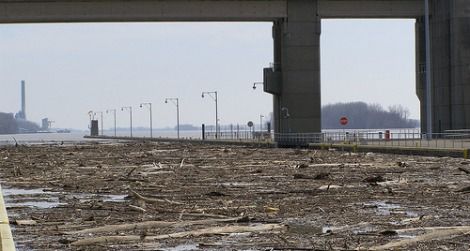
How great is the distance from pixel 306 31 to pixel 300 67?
3124mm

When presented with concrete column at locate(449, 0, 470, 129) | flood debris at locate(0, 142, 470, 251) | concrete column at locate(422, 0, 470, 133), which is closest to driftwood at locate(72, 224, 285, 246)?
flood debris at locate(0, 142, 470, 251)

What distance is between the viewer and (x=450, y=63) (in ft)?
241

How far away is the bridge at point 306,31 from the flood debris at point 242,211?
39372 mm

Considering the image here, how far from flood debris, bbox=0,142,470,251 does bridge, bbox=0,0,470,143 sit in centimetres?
3937

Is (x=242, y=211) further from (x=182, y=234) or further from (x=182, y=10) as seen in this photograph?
(x=182, y=10)

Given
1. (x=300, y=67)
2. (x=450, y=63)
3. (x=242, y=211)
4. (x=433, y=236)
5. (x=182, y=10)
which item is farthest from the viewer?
(x=450, y=63)

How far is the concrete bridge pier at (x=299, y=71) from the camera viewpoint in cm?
7250

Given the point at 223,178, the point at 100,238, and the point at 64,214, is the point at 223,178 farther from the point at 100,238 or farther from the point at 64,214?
the point at 100,238

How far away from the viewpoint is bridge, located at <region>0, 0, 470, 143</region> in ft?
229

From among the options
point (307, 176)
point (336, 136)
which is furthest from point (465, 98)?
point (307, 176)

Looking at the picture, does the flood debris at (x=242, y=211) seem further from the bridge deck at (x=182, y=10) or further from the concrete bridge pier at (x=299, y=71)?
the concrete bridge pier at (x=299, y=71)

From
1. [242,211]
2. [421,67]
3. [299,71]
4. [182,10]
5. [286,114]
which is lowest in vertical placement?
[242,211]

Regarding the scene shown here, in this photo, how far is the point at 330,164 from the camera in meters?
38.4

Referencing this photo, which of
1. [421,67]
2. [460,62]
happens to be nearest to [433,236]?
[460,62]
